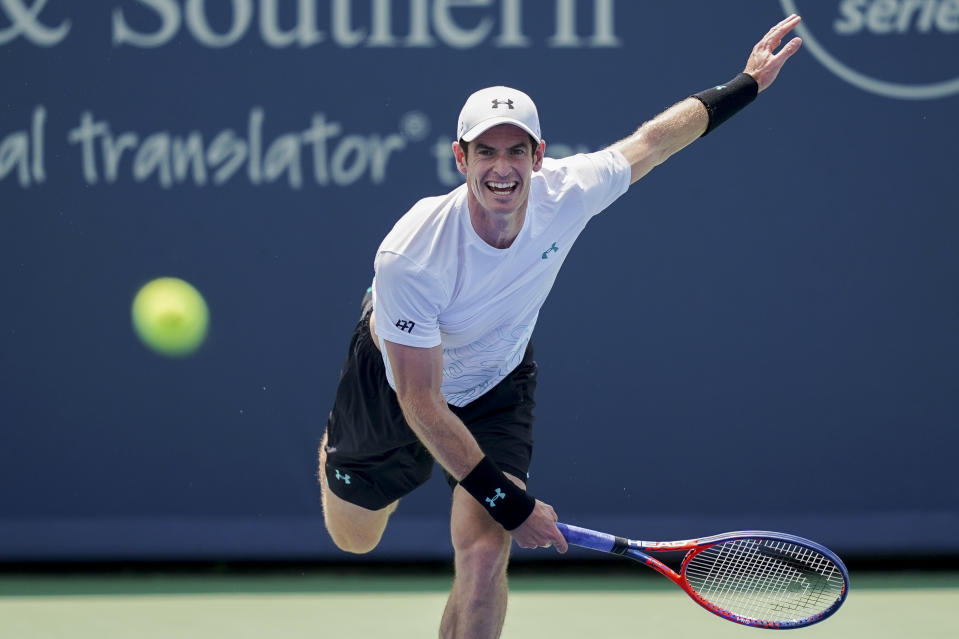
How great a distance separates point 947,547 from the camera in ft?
18.0

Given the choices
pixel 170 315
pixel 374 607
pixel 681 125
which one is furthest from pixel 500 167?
pixel 170 315

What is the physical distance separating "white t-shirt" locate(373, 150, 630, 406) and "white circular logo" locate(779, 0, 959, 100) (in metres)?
1.77

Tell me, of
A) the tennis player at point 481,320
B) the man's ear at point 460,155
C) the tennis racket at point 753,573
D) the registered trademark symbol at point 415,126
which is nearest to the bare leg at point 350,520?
the tennis player at point 481,320

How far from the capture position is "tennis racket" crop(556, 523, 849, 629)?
11.9ft

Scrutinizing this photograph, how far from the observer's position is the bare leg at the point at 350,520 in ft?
14.3

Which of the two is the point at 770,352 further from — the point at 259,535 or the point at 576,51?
the point at 259,535

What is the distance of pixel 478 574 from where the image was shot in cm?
358

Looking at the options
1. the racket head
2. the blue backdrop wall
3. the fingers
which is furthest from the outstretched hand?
the racket head

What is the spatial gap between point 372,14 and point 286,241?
921mm

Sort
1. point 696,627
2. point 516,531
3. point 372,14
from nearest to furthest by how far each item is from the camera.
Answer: point 516,531 < point 696,627 < point 372,14

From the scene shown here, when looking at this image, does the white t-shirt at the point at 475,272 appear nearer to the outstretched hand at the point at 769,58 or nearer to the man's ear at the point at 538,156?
the man's ear at the point at 538,156

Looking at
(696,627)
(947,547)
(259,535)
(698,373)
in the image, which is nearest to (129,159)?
(259,535)

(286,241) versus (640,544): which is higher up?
(286,241)

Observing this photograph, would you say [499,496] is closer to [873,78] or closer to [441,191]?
[441,191]
